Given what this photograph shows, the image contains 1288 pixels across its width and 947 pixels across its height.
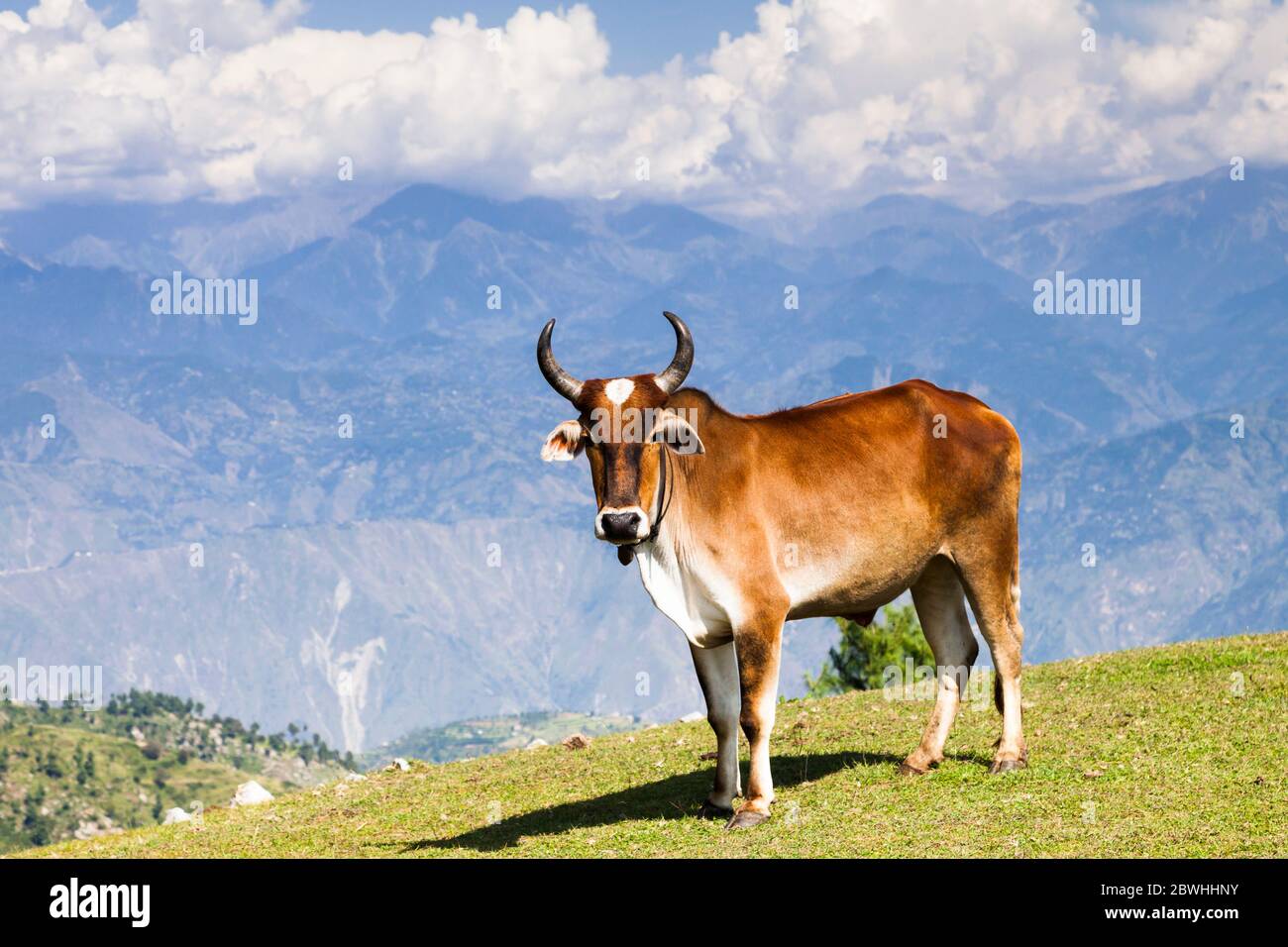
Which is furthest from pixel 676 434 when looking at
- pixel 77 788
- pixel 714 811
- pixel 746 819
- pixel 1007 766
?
pixel 77 788

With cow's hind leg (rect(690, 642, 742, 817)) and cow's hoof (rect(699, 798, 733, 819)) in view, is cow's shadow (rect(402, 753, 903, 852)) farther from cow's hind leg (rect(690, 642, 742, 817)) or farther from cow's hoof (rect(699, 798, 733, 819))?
cow's hind leg (rect(690, 642, 742, 817))

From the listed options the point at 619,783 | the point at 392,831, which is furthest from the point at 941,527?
the point at 392,831

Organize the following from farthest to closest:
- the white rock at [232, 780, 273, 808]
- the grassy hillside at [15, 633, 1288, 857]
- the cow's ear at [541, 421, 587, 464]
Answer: the white rock at [232, 780, 273, 808] < the cow's ear at [541, 421, 587, 464] < the grassy hillside at [15, 633, 1288, 857]

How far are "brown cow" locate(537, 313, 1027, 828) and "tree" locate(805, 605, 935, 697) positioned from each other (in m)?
32.2

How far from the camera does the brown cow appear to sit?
13.9 m

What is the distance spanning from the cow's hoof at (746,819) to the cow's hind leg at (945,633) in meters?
2.53

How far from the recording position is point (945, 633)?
16.2m

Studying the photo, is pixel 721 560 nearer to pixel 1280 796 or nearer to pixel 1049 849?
pixel 1049 849

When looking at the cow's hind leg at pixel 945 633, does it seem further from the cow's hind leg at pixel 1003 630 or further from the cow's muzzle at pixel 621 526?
the cow's muzzle at pixel 621 526

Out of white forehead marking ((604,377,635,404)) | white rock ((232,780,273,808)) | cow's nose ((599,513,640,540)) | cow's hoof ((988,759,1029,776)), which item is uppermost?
white forehead marking ((604,377,635,404))

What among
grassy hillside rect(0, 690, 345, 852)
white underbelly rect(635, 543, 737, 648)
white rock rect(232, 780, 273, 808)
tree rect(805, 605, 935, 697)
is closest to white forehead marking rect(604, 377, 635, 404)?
white underbelly rect(635, 543, 737, 648)

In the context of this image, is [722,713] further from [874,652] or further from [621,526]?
[874,652]

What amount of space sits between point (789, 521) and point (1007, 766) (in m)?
3.58

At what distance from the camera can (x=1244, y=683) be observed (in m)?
19.0
